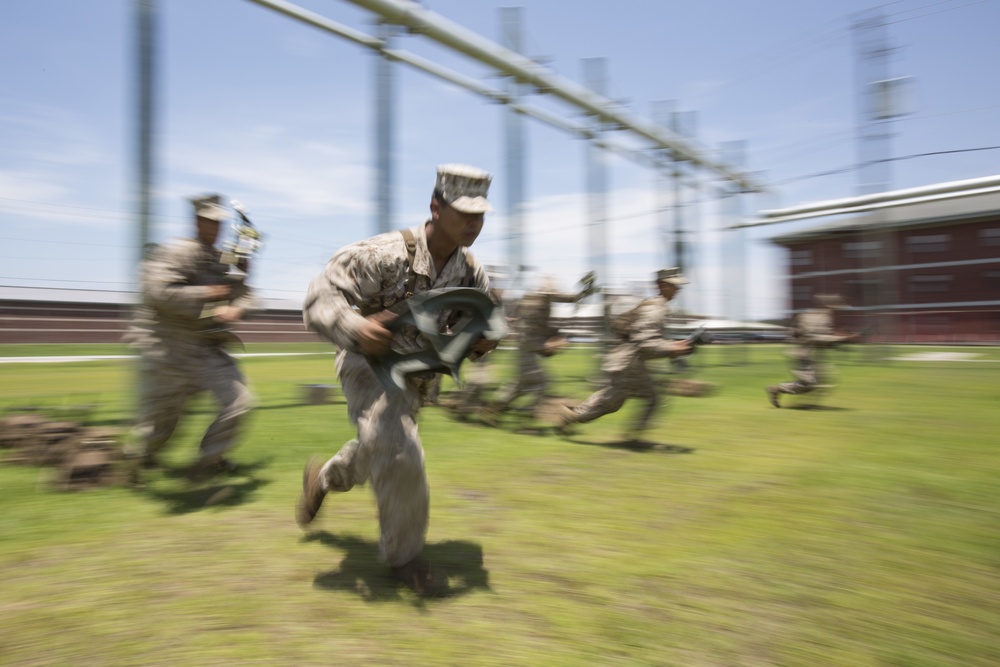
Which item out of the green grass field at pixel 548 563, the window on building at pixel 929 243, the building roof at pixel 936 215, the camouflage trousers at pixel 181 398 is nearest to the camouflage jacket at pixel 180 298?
the camouflage trousers at pixel 181 398

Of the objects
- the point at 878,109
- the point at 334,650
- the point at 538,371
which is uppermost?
the point at 878,109

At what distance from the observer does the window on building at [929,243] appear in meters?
36.5

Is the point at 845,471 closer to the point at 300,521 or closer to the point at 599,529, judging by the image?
the point at 599,529

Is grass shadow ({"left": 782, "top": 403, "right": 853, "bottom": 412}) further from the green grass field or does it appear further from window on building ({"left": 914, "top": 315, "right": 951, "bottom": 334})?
window on building ({"left": 914, "top": 315, "right": 951, "bottom": 334})

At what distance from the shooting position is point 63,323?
34812 millimetres

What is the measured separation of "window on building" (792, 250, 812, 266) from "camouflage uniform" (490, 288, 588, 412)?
35846mm

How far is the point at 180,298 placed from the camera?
5047 mm

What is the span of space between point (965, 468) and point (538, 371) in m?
5.02

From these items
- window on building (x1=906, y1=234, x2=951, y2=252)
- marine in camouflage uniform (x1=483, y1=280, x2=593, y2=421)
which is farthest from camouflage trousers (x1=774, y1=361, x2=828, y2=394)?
window on building (x1=906, y1=234, x2=951, y2=252)

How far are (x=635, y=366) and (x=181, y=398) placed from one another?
170 inches

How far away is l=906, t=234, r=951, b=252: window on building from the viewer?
3650 cm

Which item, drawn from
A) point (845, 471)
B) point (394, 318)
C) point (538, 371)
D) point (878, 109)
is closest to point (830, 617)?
point (394, 318)

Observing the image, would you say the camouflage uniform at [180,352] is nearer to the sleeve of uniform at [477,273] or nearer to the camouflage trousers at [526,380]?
the sleeve of uniform at [477,273]

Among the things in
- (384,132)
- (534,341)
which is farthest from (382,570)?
(384,132)
